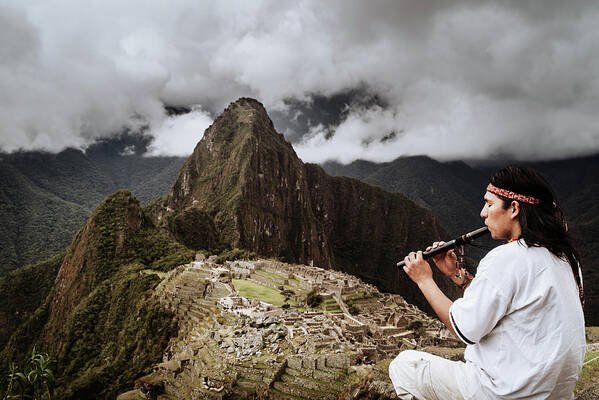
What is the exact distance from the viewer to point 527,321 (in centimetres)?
213

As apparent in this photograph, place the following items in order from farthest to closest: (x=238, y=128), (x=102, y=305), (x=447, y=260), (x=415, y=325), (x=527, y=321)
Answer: (x=238, y=128), (x=102, y=305), (x=415, y=325), (x=447, y=260), (x=527, y=321)

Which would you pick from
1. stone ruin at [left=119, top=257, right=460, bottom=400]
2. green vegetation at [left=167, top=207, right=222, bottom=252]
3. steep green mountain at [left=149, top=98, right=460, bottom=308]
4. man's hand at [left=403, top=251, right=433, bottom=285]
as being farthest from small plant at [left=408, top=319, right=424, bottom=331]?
steep green mountain at [left=149, top=98, right=460, bottom=308]

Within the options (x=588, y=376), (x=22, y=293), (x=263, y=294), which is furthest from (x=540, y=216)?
(x=22, y=293)

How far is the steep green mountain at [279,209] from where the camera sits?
344 ft

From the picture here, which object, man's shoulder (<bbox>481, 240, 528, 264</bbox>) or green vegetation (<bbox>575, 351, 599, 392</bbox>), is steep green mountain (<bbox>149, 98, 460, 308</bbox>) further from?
man's shoulder (<bbox>481, 240, 528, 264</bbox>)

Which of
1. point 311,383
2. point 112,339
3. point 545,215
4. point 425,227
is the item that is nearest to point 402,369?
point 545,215

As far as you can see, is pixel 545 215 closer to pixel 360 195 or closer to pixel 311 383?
pixel 311 383

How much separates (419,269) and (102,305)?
5662 cm

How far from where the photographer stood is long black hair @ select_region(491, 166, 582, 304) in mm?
2248

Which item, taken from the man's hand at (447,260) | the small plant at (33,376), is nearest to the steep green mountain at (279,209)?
the small plant at (33,376)

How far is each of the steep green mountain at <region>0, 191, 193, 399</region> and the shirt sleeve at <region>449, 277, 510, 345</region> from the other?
19.9 metres

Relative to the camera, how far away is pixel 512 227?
8.14ft

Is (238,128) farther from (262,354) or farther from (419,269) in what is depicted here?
(419,269)

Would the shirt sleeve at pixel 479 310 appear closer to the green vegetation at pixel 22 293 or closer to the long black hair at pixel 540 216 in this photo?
the long black hair at pixel 540 216
